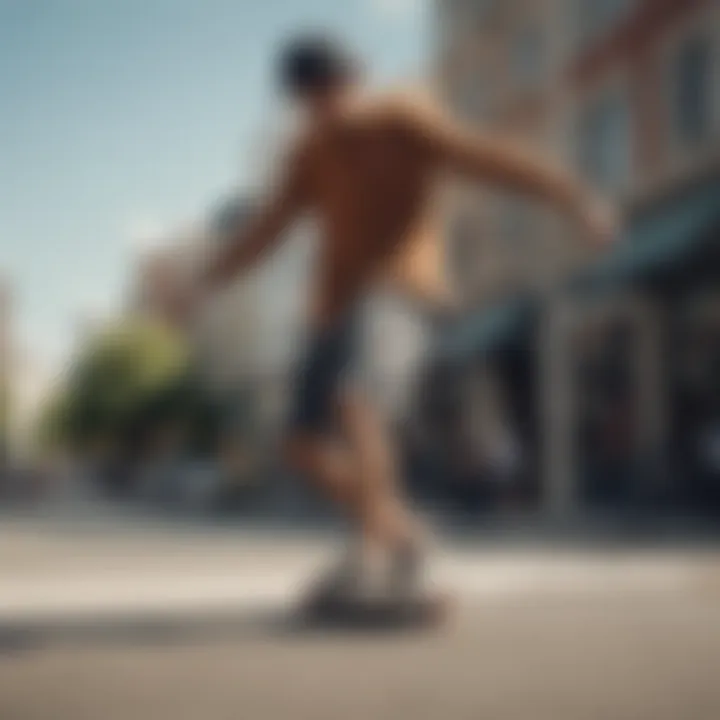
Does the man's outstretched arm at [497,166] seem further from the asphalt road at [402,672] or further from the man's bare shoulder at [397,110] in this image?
the asphalt road at [402,672]

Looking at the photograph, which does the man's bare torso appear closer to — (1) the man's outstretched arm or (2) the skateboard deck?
(1) the man's outstretched arm

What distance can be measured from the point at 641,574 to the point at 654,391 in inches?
293

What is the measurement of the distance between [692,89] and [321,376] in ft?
28.9

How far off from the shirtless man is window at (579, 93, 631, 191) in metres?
5.68

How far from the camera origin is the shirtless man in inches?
121

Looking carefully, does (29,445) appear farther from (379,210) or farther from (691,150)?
(379,210)

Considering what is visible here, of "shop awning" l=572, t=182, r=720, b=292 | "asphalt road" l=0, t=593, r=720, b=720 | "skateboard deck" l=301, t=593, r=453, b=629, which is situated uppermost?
"shop awning" l=572, t=182, r=720, b=292

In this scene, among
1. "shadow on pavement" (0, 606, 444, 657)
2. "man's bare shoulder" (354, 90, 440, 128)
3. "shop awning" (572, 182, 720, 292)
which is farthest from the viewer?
"shop awning" (572, 182, 720, 292)

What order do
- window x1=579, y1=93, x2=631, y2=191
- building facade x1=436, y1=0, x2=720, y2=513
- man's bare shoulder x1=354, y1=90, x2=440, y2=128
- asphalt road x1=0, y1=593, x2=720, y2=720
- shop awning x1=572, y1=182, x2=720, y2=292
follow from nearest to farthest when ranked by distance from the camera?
asphalt road x1=0, y1=593, x2=720, y2=720
man's bare shoulder x1=354, y1=90, x2=440, y2=128
building facade x1=436, y1=0, x2=720, y2=513
shop awning x1=572, y1=182, x2=720, y2=292
window x1=579, y1=93, x2=631, y2=191

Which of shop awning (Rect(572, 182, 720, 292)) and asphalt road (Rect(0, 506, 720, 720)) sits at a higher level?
shop awning (Rect(572, 182, 720, 292))

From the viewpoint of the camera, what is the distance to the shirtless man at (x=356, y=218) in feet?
10.1

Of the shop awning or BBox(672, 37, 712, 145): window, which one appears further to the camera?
BBox(672, 37, 712, 145): window

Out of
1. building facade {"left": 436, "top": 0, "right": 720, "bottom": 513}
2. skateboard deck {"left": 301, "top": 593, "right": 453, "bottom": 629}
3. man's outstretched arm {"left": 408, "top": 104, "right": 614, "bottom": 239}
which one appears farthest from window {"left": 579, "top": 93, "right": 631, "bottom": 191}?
skateboard deck {"left": 301, "top": 593, "right": 453, "bottom": 629}

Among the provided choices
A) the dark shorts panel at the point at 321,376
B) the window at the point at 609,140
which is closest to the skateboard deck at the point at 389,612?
the dark shorts panel at the point at 321,376
